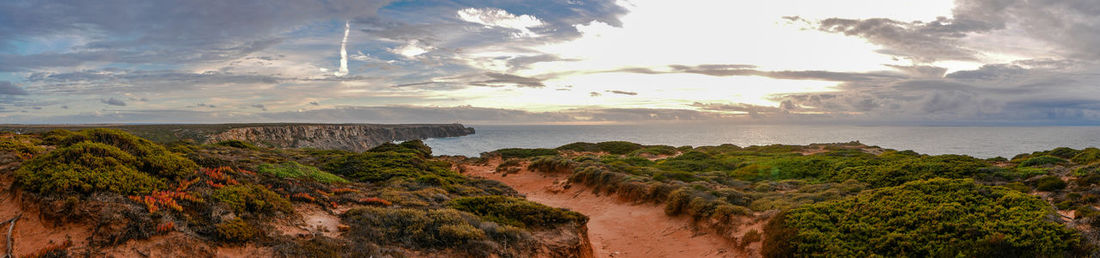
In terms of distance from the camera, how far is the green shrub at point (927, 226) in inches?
281

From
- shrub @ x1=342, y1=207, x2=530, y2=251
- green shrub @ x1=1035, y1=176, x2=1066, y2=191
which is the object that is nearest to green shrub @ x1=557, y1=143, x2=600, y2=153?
green shrub @ x1=1035, y1=176, x2=1066, y2=191

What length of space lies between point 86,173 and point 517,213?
7.34 meters

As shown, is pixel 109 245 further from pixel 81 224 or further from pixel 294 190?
pixel 294 190

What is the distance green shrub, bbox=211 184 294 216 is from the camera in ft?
25.1

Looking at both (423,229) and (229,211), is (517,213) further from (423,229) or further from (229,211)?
(229,211)

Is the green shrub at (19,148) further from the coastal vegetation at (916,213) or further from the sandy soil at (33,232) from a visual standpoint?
the coastal vegetation at (916,213)

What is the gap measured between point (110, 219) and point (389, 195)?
19.7ft

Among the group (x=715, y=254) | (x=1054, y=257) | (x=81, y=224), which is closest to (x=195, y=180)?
(x=81, y=224)

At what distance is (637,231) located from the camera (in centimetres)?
1430

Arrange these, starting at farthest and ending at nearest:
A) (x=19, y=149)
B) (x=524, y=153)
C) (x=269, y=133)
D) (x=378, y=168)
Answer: (x=269, y=133) → (x=524, y=153) → (x=378, y=168) → (x=19, y=149)

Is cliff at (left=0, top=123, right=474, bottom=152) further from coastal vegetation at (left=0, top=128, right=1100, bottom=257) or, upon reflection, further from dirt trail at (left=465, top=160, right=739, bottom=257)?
coastal vegetation at (left=0, top=128, right=1100, bottom=257)

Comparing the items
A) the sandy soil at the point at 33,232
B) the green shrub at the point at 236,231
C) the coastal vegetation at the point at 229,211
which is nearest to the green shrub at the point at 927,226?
the coastal vegetation at the point at 229,211

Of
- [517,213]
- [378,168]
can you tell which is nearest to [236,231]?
[517,213]

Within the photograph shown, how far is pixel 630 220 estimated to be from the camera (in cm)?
1559
